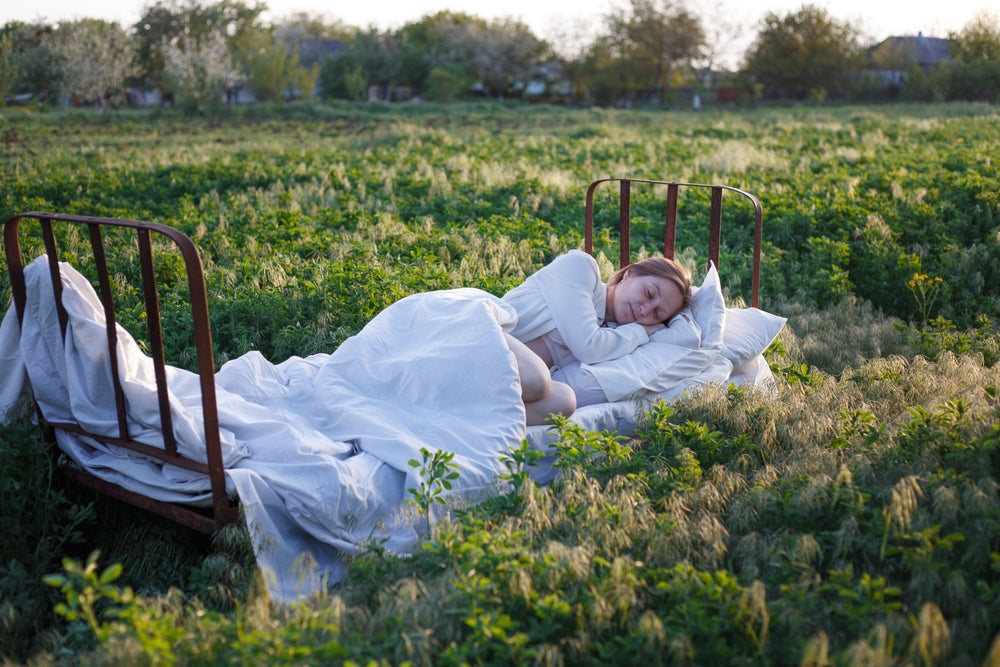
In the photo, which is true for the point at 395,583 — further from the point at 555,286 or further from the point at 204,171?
the point at 204,171

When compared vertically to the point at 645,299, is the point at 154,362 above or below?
above

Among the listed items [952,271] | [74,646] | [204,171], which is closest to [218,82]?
[204,171]

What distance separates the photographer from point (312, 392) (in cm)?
436

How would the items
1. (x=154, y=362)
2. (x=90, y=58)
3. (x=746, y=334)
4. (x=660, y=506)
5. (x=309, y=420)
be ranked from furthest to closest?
(x=90, y=58) < (x=746, y=334) < (x=309, y=420) < (x=660, y=506) < (x=154, y=362)

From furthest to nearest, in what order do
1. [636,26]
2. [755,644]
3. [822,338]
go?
[636,26]
[822,338]
[755,644]

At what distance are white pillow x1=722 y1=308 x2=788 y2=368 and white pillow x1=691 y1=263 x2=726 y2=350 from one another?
0.41 ft

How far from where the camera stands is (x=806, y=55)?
52.3 m

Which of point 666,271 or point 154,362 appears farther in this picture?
point 666,271

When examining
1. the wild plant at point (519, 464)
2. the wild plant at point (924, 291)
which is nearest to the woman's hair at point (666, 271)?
the wild plant at point (519, 464)

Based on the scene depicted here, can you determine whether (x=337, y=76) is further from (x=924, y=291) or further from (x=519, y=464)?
(x=519, y=464)

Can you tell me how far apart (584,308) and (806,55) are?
54.1 metres

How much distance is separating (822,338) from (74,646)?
5582mm

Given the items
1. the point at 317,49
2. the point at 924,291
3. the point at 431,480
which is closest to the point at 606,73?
the point at 317,49

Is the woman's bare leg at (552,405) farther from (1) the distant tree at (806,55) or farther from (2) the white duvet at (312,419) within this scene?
(1) the distant tree at (806,55)
